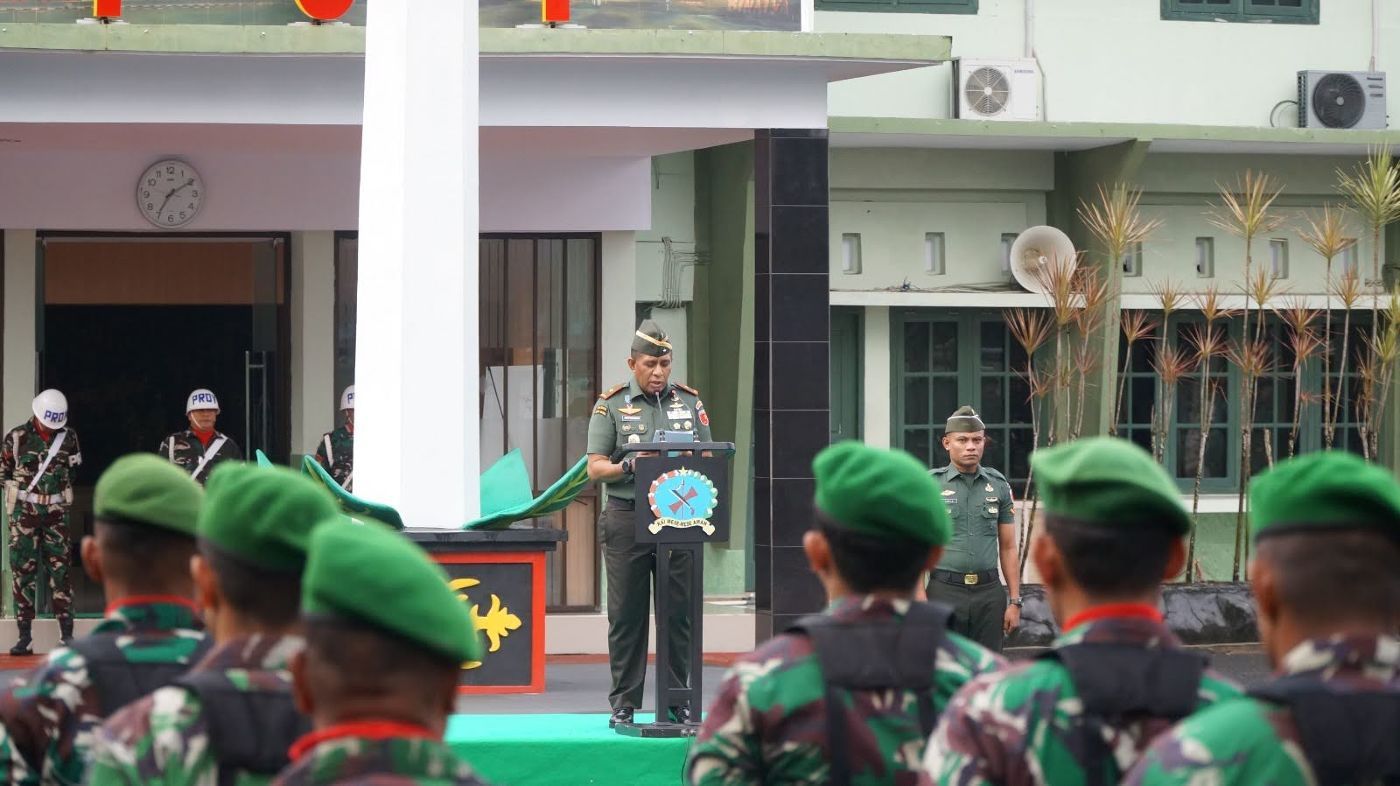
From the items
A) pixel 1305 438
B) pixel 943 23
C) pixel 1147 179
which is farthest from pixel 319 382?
pixel 1305 438

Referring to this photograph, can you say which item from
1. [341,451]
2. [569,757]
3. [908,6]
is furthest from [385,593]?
[908,6]

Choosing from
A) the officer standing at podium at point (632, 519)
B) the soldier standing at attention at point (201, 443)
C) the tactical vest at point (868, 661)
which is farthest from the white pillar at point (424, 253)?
the tactical vest at point (868, 661)

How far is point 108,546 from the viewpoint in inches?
136

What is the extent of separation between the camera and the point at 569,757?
8.34 metres

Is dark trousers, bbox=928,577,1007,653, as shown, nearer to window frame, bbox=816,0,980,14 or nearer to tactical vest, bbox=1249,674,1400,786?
window frame, bbox=816,0,980,14

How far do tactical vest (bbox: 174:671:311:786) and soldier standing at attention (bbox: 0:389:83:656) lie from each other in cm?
1031

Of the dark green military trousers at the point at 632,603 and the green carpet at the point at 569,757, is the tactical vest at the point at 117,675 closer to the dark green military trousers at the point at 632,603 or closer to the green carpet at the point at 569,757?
the green carpet at the point at 569,757

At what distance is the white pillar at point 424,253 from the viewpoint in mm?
9867

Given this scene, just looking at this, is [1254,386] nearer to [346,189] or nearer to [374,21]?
[346,189]

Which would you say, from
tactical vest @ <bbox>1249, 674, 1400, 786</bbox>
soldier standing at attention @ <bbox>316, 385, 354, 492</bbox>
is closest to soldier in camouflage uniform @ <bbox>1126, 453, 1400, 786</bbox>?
tactical vest @ <bbox>1249, 674, 1400, 786</bbox>

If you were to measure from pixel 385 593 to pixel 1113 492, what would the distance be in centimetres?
117

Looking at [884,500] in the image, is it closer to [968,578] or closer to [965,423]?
[968,578]

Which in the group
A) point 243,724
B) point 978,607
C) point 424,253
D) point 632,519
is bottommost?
point 978,607

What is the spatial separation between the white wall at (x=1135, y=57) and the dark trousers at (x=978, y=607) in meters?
5.76
